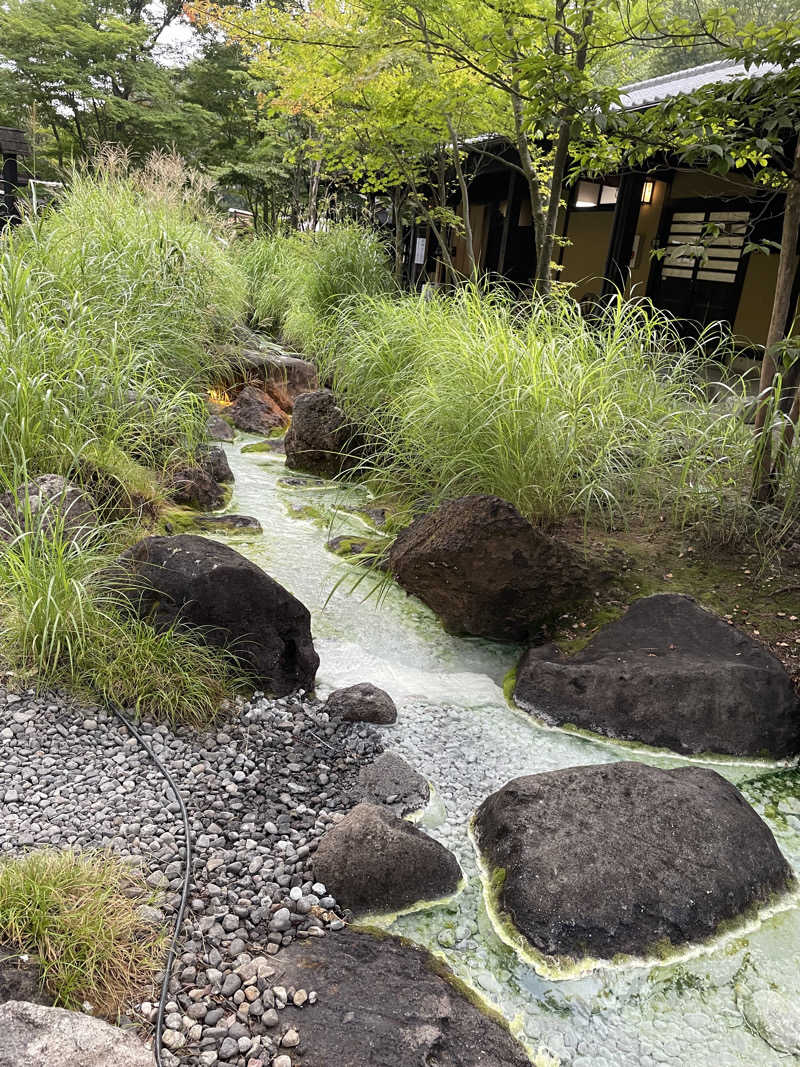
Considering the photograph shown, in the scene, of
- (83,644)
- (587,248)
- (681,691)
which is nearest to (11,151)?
(587,248)

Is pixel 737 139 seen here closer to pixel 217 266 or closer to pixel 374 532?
pixel 374 532

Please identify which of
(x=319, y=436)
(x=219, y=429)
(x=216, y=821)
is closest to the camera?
(x=216, y=821)

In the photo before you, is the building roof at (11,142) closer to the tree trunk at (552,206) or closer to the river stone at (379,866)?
the tree trunk at (552,206)

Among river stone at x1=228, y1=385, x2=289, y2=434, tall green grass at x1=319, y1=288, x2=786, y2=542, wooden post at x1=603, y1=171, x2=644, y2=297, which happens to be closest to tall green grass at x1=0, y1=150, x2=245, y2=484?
river stone at x1=228, y1=385, x2=289, y2=434

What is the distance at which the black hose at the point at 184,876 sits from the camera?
1664 millimetres

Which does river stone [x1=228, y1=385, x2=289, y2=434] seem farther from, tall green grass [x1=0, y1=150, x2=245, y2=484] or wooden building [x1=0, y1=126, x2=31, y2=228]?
wooden building [x1=0, y1=126, x2=31, y2=228]

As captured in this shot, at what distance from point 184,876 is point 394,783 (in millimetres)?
774

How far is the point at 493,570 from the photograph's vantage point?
139 inches

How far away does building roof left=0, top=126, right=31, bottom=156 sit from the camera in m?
9.12

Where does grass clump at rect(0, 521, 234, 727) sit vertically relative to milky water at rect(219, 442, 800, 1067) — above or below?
above

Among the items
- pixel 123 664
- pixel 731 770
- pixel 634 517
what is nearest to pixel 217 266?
pixel 634 517

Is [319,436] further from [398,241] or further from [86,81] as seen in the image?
[86,81]

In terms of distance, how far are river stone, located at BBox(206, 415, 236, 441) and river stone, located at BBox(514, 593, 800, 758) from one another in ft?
12.9

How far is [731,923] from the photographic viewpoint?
2145 mm
